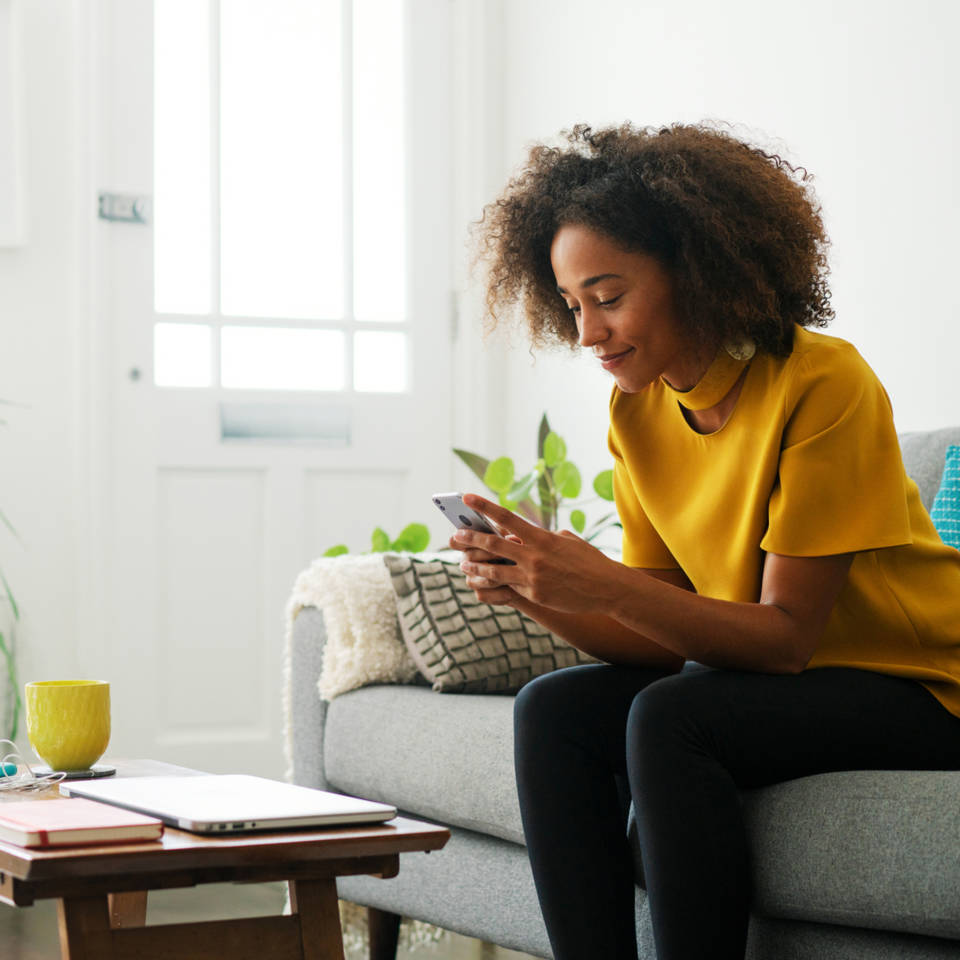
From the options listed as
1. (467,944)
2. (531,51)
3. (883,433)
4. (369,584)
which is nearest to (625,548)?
(883,433)

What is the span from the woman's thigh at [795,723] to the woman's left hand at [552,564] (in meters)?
0.11

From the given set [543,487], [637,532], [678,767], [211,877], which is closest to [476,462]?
[543,487]

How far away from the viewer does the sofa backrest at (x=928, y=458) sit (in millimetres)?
1854

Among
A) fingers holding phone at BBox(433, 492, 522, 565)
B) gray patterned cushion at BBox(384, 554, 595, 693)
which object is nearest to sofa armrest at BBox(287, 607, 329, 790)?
gray patterned cushion at BBox(384, 554, 595, 693)

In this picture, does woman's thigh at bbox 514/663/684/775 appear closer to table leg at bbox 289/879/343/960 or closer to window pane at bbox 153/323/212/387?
table leg at bbox 289/879/343/960

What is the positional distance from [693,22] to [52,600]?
2.00 metres

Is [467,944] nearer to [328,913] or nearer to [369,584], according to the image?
[369,584]

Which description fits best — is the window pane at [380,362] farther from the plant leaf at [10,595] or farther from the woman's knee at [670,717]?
the woman's knee at [670,717]

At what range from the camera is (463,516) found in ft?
4.52

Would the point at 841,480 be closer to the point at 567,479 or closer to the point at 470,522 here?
the point at 470,522

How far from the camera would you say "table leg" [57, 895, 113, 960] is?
1.00 meters

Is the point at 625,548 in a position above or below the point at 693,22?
below

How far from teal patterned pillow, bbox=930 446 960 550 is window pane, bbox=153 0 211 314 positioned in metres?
2.12

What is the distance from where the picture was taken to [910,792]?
Result: 1.24 metres
